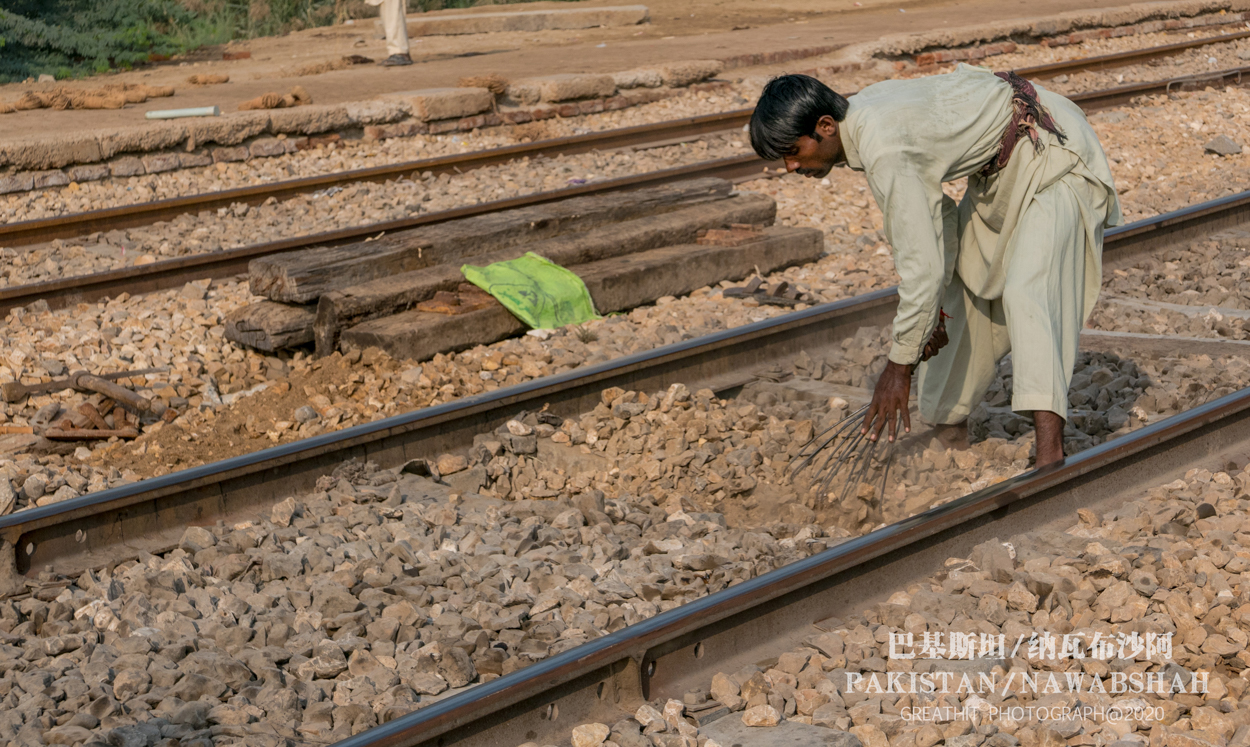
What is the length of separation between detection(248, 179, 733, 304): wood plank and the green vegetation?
11.8 metres

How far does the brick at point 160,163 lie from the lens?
10.8 m

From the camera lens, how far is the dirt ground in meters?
13.8

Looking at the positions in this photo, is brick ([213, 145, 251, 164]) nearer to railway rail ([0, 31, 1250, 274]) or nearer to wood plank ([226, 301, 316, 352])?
railway rail ([0, 31, 1250, 274])

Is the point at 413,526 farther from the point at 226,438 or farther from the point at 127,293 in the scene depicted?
the point at 127,293

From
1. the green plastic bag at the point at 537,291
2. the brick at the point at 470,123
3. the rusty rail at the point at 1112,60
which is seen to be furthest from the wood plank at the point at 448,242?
the rusty rail at the point at 1112,60

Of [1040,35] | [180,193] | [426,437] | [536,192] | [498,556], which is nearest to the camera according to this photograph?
[498,556]

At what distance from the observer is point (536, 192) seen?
32.0 ft

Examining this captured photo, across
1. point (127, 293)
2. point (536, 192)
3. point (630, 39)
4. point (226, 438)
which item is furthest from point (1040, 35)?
point (226, 438)

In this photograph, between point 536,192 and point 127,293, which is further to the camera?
point 536,192

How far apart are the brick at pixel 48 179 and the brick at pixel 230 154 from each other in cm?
127

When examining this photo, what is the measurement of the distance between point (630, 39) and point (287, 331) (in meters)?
13.7

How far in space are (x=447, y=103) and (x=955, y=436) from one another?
870cm

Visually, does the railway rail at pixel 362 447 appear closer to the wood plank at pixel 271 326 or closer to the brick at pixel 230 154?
the wood plank at pixel 271 326

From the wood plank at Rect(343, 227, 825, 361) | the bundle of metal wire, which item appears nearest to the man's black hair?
the bundle of metal wire
